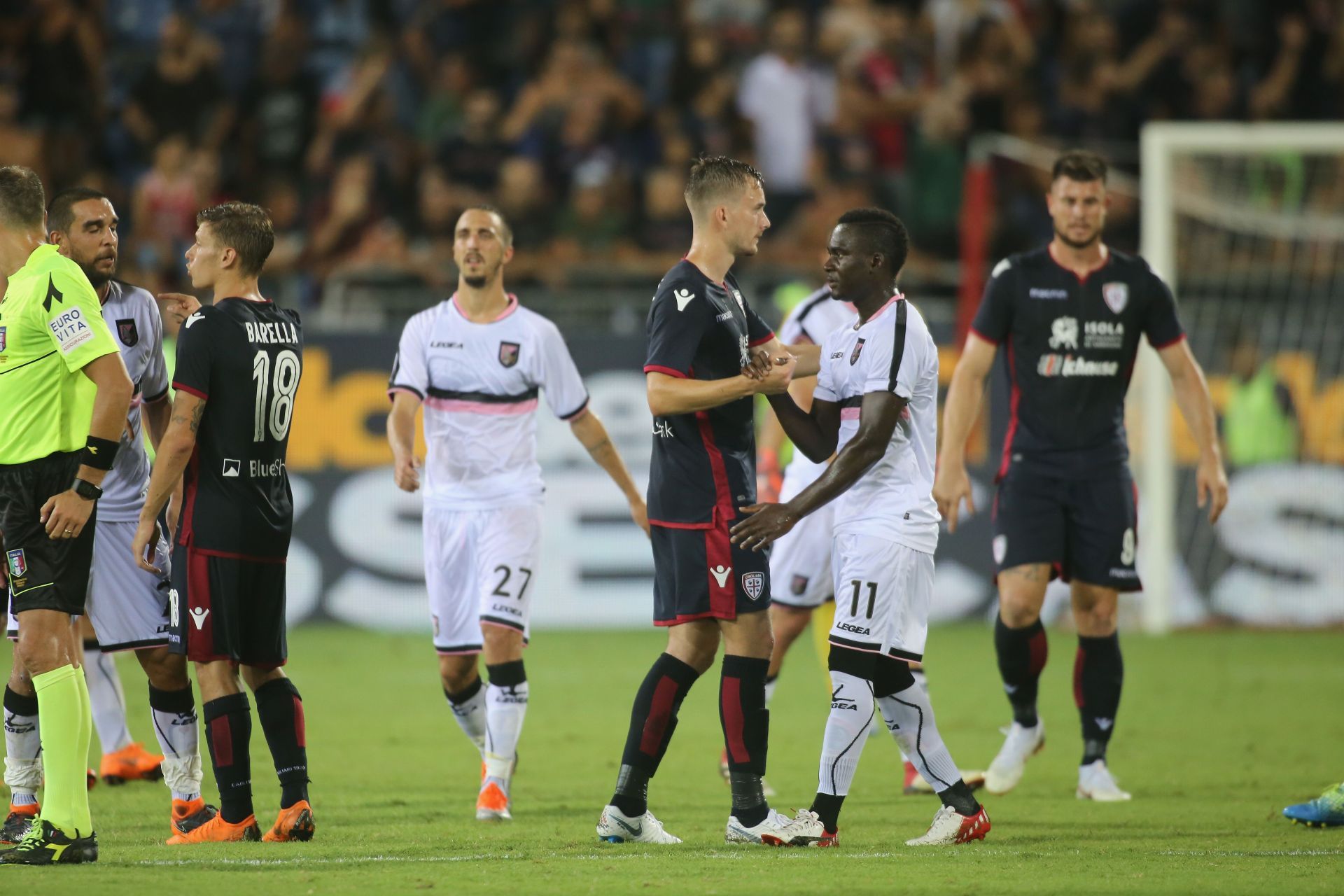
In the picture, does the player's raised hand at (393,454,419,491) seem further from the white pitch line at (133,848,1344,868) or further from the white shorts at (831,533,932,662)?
the white shorts at (831,533,932,662)

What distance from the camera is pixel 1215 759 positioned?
29.2 ft

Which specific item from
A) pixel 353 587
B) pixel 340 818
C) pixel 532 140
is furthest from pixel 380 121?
pixel 340 818

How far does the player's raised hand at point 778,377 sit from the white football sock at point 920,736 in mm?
1303

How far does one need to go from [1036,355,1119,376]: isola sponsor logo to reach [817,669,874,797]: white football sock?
8.15 ft

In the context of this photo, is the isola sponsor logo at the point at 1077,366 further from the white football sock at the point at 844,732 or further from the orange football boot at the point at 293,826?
the orange football boot at the point at 293,826

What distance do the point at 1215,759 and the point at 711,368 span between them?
4.25m

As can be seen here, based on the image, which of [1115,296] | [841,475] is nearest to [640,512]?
[841,475]

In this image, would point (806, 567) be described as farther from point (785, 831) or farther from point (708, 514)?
point (785, 831)

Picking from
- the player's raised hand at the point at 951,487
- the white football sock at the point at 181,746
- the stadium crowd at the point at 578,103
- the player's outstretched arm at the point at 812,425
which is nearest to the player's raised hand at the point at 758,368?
the player's outstretched arm at the point at 812,425

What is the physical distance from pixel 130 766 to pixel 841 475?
4.29 m

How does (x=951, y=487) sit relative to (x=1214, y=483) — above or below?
below

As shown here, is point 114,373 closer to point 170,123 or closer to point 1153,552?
point 1153,552

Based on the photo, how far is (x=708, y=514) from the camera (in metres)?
6.33

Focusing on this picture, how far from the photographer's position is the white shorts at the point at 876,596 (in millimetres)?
6293
